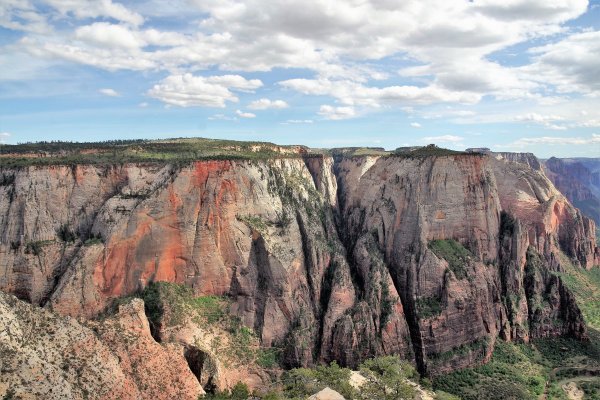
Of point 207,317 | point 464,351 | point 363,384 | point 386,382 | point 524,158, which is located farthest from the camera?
point 524,158

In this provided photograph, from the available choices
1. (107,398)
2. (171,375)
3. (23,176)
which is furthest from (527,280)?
(23,176)

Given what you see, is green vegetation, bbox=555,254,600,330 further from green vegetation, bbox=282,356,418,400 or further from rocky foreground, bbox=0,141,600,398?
green vegetation, bbox=282,356,418,400

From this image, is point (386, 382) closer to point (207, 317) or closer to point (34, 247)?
point (207, 317)

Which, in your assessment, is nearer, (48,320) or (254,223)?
(48,320)

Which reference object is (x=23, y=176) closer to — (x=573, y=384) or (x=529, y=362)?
(x=529, y=362)

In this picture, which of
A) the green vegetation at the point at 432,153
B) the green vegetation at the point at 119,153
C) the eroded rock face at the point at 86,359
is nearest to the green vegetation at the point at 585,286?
the green vegetation at the point at 432,153

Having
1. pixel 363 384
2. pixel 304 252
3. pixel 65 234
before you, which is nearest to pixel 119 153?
pixel 65 234

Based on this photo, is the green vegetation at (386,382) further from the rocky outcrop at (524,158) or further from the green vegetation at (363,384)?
the rocky outcrop at (524,158)
